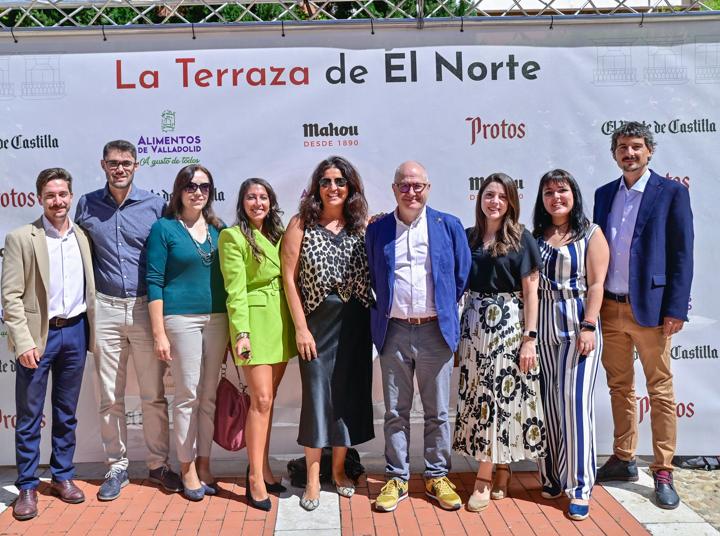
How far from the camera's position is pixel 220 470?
4.34 metres

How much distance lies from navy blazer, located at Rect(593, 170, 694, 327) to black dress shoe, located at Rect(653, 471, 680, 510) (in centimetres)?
89

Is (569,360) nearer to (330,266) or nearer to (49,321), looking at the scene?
(330,266)

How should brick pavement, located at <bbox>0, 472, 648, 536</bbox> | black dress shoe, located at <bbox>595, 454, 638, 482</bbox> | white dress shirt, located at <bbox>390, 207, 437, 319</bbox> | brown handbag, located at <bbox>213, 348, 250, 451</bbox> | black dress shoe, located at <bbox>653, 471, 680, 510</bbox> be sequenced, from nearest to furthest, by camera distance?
brick pavement, located at <bbox>0, 472, 648, 536</bbox> < white dress shirt, located at <bbox>390, 207, 437, 319</bbox> < black dress shoe, located at <bbox>653, 471, 680, 510</bbox> < brown handbag, located at <bbox>213, 348, 250, 451</bbox> < black dress shoe, located at <bbox>595, 454, 638, 482</bbox>

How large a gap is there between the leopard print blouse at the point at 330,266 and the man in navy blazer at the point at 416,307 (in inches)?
3.0

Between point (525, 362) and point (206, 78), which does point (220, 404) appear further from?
point (206, 78)

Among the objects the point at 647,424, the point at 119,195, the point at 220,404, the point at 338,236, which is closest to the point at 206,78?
the point at 119,195

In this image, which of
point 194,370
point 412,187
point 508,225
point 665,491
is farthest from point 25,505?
point 665,491

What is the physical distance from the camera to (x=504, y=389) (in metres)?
3.57

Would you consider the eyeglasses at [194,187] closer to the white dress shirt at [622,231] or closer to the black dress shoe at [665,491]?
the white dress shirt at [622,231]

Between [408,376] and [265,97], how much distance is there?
2.02 m

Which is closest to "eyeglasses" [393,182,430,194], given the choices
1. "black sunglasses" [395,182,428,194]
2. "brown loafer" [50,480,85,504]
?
"black sunglasses" [395,182,428,194]

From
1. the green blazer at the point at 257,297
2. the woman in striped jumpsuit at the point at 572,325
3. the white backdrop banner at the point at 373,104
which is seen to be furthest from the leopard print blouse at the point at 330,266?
the woman in striped jumpsuit at the point at 572,325

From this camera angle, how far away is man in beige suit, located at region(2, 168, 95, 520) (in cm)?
366

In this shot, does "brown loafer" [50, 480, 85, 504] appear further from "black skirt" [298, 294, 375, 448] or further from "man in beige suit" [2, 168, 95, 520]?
"black skirt" [298, 294, 375, 448]
